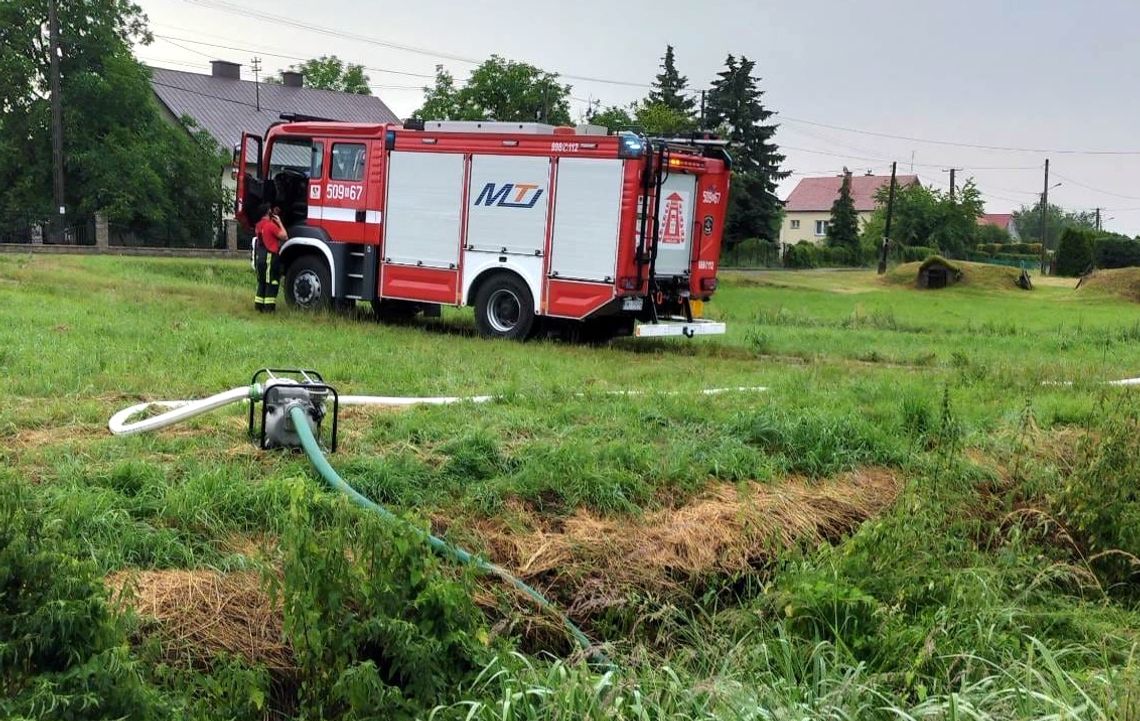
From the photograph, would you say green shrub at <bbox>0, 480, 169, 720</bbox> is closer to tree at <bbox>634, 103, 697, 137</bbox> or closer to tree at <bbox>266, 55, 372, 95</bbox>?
tree at <bbox>634, 103, 697, 137</bbox>

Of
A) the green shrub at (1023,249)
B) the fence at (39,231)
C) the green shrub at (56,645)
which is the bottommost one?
the green shrub at (56,645)

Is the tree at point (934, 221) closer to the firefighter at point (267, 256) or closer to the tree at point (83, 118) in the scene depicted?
the tree at point (83, 118)

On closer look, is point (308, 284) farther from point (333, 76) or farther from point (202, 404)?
point (333, 76)

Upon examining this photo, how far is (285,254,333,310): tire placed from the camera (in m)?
14.1

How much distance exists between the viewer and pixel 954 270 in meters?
39.0

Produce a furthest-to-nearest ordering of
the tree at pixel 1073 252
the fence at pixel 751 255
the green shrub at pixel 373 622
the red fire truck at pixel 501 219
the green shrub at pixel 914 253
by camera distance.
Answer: the green shrub at pixel 914 253
the tree at pixel 1073 252
the fence at pixel 751 255
the red fire truck at pixel 501 219
the green shrub at pixel 373 622

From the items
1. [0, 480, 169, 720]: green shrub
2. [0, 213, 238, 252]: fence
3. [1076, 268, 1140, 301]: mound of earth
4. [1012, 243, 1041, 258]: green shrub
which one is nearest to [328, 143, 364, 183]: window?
[0, 480, 169, 720]: green shrub

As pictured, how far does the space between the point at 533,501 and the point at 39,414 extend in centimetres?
311

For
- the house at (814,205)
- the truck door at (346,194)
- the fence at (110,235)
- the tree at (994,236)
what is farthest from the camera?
the house at (814,205)

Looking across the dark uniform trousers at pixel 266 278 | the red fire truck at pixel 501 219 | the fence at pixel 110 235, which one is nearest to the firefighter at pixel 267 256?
the dark uniform trousers at pixel 266 278

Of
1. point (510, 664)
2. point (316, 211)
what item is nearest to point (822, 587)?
point (510, 664)

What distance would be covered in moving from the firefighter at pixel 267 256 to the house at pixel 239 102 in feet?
128

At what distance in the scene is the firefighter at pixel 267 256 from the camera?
13.9 metres

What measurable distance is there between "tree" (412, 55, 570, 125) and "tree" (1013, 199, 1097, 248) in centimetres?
8358
